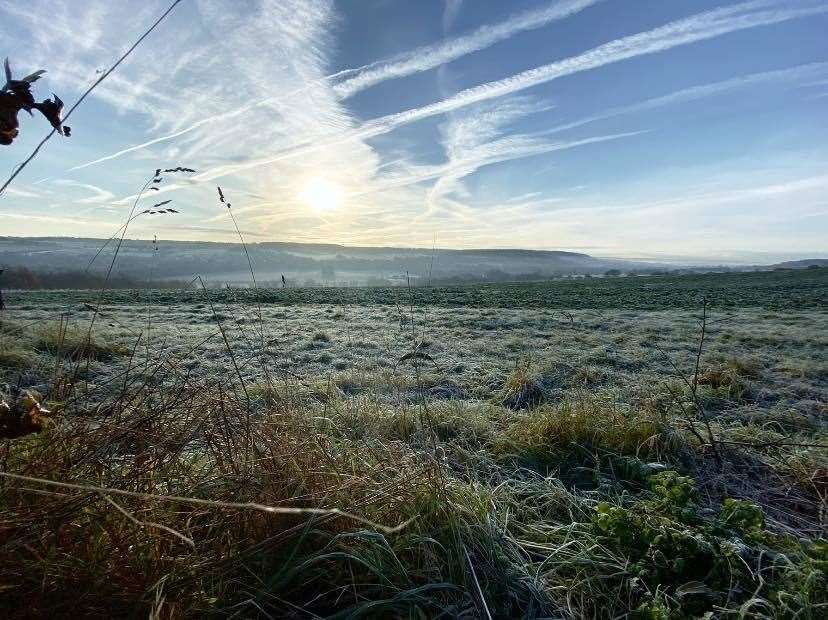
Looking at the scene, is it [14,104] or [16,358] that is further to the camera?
[16,358]

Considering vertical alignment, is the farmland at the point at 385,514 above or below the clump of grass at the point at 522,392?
above

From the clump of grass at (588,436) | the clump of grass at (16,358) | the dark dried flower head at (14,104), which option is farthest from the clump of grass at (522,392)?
the clump of grass at (16,358)

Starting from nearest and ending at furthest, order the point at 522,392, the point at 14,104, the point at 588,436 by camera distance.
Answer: the point at 14,104
the point at 588,436
the point at 522,392

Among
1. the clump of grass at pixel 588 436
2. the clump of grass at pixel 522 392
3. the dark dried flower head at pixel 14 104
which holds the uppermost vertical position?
the dark dried flower head at pixel 14 104

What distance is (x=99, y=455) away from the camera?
171cm

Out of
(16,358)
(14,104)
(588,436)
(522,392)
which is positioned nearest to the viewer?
(14,104)

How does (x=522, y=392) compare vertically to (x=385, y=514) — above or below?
below

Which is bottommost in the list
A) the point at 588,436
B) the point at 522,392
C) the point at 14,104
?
the point at 522,392

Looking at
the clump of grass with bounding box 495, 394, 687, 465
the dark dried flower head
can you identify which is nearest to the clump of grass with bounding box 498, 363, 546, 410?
the clump of grass with bounding box 495, 394, 687, 465

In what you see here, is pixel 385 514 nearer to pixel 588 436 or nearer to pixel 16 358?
pixel 588 436

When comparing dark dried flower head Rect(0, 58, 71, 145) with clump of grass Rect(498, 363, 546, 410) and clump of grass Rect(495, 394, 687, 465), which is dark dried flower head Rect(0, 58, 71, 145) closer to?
clump of grass Rect(495, 394, 687, 465)

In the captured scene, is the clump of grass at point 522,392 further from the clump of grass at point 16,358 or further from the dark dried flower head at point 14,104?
the clump of grass at point 16,358

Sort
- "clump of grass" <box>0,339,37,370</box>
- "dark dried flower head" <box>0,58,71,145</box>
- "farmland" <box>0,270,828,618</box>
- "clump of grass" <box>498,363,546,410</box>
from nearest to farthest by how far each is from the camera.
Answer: "dark dried flower head" <box>0,58,71,145</box> < "farmland" <box>0,270,828,618</box> < "clump of grass" <box>498,363,546,410</box> < "clump of grass" <box>0,339,37,370</box>

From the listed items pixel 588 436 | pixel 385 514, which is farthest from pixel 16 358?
pixel 588 436
